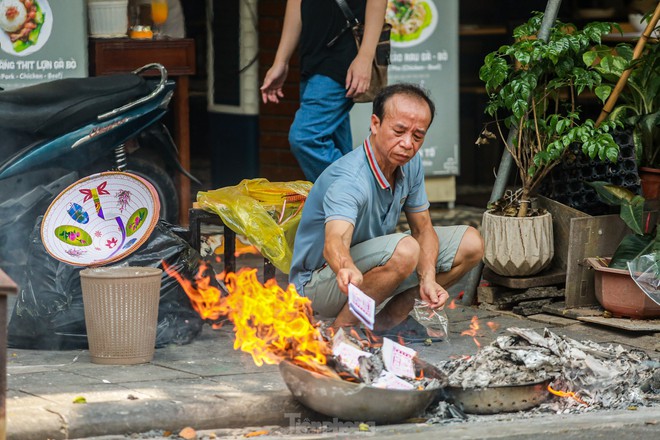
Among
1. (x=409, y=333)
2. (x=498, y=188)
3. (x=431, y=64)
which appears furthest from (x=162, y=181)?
(x=431, y=64)

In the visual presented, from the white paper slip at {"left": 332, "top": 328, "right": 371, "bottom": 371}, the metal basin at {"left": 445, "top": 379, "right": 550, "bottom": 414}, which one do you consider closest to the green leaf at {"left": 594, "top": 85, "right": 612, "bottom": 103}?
the metal basin at {"left": 445, "top": 379, "right": 550, "bottom": 414}

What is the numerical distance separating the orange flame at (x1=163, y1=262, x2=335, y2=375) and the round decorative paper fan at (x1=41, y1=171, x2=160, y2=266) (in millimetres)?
268

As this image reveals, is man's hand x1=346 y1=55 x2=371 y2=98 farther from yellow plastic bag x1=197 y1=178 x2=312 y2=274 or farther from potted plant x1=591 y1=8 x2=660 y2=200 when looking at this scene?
potted plant x1=591 y1=8 x2=660 y2=200

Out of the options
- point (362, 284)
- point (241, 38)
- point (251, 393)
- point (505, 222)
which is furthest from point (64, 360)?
point (241, 38)

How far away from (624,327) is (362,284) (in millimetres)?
1548

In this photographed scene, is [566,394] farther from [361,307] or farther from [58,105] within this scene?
[58,105]

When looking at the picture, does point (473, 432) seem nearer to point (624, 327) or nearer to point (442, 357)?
point (442, 357)

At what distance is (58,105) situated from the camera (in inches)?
254

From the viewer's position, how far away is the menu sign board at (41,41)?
774 centimetres

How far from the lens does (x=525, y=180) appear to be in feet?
22.7

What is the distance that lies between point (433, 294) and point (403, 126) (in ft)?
2.57

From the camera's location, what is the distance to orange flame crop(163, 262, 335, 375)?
496cm

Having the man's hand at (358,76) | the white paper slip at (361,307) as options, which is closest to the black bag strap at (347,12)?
the man's hand at (358,76)

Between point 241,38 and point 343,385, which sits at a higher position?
point 241,38
